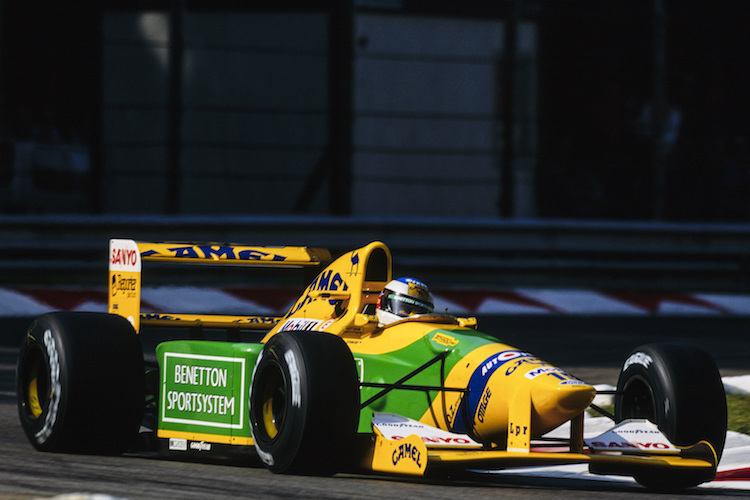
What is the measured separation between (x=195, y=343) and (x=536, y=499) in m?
2.04

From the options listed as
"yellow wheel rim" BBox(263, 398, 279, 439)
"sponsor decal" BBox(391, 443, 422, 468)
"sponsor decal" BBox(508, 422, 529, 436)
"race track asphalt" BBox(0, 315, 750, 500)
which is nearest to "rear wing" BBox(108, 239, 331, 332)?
"race track asphalt" BBox(0, 315, 750, 500)

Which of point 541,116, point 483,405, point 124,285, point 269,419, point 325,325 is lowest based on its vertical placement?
point 269,419

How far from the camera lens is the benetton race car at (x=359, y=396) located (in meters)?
6.11

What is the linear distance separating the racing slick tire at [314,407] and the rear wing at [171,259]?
154cm

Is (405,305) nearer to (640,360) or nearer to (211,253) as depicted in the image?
(640,360)

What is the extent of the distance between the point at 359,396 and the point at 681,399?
4.97ft

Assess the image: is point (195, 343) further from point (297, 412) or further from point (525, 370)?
point (525, 370)

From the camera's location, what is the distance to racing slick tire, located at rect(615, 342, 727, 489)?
653 cm

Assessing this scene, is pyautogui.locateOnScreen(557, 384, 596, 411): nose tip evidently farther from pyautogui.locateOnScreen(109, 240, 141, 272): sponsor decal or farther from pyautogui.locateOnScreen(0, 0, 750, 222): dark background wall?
pyautogui.locateOnScreen(0, 0, 750, 222): dark background wall

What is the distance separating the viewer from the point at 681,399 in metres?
6.56

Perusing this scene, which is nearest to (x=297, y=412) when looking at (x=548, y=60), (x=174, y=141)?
(x=174, y=141)

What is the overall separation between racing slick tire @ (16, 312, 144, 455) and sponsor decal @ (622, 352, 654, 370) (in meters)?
2.40

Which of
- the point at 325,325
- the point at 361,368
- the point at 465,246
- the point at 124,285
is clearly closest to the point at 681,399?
the point at 361,368

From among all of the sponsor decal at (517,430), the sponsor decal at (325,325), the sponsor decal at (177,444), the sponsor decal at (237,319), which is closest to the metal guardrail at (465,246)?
the sponsor decal at (237,319)
